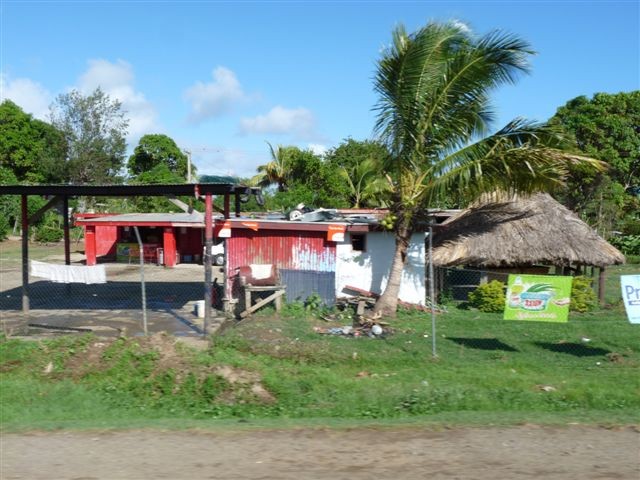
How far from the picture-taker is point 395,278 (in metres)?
16.6

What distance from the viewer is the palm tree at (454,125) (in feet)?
50.2

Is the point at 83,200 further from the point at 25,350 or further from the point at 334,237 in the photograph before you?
the point at 25,350

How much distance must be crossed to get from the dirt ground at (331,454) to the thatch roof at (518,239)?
11.6 m

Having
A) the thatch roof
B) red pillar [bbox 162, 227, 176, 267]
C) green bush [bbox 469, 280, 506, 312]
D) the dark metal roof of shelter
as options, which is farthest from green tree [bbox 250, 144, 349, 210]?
the dark metal roof of shelter

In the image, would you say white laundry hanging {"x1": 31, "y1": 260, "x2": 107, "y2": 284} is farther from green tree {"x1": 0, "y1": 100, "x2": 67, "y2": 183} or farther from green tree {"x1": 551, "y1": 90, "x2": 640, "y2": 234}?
green tree {"x1": 0, "y1": 100, "x2": 67, "y2": 183}

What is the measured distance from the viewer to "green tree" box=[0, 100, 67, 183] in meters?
57.3

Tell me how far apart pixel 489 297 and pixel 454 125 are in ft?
16.1

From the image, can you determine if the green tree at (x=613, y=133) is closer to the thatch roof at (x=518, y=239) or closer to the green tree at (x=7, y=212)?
the thatch roof at (x=518, y=239)

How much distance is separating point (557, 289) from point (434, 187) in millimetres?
5179

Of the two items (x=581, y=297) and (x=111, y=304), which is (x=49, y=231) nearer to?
(x=111, y=304)

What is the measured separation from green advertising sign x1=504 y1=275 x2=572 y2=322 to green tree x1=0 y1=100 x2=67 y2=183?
168 feet

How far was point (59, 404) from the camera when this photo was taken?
8.96m

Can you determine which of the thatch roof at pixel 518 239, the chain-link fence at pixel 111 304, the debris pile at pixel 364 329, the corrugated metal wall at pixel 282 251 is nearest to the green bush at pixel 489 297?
the thatch roof at pixel 518 239

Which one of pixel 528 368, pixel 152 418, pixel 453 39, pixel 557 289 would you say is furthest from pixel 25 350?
pixel 453 39
